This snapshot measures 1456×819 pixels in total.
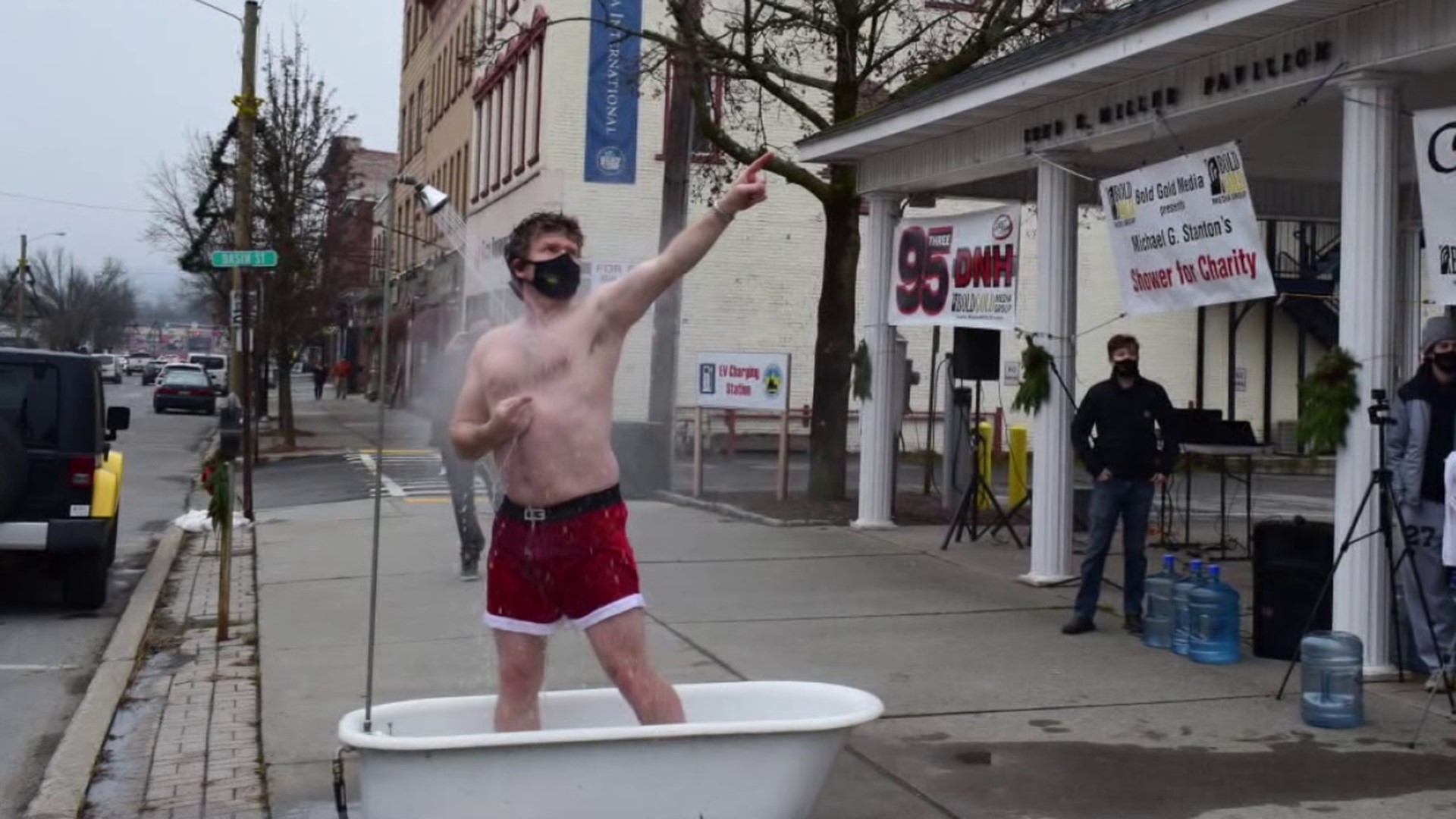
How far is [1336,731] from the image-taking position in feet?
23.1

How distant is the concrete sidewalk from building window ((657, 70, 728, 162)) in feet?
19.2

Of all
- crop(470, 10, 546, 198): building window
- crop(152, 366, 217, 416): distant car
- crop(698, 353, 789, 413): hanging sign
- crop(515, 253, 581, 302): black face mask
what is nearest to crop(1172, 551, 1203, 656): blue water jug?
crop(515, 253, 581, 302): black face mask

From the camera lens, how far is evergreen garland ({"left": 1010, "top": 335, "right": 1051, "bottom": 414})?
11016 millimetres

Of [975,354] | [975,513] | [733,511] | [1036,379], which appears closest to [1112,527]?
[1036,379]

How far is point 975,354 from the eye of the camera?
13.8 metres

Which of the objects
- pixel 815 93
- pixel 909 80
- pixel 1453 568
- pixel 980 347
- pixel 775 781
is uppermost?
pixel 815 93

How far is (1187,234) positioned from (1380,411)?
175 cm

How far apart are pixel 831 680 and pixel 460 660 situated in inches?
83.7

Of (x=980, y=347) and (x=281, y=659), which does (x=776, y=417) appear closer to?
(x=980, y=347)

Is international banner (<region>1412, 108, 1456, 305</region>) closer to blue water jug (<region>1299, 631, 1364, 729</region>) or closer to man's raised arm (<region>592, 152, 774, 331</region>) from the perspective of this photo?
blue water jug (<region>1299, 631, 1364, 729</region>)

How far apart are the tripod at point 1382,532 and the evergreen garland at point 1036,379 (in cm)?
311

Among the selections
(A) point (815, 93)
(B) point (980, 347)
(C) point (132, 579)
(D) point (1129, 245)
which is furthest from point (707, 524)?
(A) point (815, 93)

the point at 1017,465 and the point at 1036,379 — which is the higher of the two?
the point at 1036,379

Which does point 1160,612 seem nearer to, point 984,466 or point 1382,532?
point 1382,532
